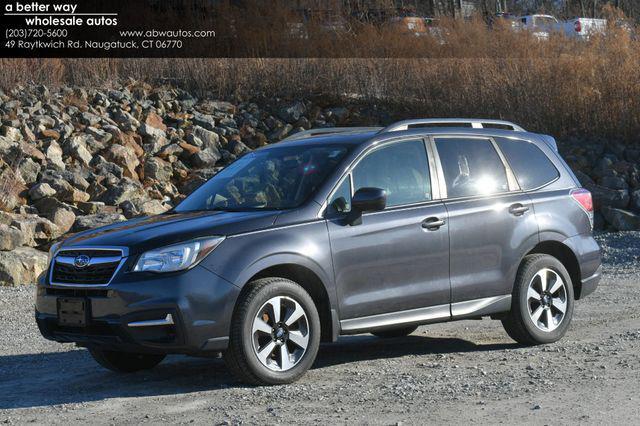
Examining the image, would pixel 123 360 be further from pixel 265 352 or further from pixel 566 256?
pixel 566 256

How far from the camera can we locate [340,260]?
7.91m

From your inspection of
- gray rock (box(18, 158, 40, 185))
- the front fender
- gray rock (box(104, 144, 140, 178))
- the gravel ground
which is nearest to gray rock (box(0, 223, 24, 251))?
gray rock (box(18, 158, 40, 185))

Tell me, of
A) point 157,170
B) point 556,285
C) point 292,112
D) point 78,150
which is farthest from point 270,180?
point 292,112

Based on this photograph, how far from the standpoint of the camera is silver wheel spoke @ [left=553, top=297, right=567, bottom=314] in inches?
367

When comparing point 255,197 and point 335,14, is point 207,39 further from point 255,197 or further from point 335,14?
point 255,197

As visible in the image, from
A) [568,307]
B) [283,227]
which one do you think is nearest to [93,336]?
[283,227]

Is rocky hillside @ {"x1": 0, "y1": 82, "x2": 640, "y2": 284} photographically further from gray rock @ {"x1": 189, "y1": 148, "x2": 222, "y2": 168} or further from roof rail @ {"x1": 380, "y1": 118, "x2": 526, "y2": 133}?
roof rail @ {"x1": 380, "y1": 118, "x2": 526, "y2": 133}

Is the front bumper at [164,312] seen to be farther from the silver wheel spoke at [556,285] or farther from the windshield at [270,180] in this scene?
the silver wheel spoke at [556,285]

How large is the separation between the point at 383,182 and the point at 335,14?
2199 cm

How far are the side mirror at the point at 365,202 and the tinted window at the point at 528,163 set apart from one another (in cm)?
176

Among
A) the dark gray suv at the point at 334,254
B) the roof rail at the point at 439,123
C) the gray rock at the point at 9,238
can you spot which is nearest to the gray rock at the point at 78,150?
the gray rock at the point at 9,238

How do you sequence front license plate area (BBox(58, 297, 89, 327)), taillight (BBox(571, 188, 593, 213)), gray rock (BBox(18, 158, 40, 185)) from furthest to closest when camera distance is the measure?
gray rock (BBox(18, 158, 40, 185)) < taillight (BBox(571, 188, 593, 213)) < front license plate area (BBox(58, 297, 89, 327))

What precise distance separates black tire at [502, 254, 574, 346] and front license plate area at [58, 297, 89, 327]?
11.4ft

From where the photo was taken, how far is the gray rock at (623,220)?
21.4 metres
